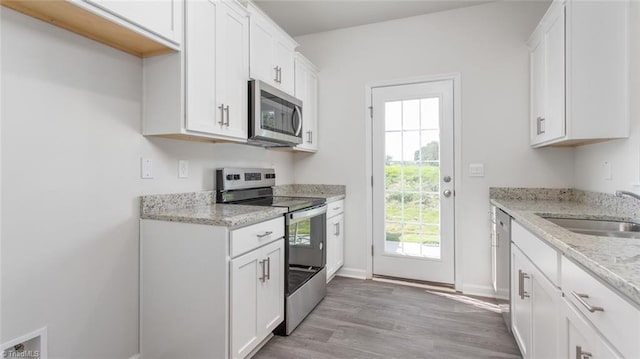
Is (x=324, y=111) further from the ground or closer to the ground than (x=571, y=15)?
closer to the ground

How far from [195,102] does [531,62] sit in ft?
8.92

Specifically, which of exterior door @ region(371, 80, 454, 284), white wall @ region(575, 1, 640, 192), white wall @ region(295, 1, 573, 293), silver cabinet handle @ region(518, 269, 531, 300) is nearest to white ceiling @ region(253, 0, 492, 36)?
white wall @ region(295, 1, 573, 293)

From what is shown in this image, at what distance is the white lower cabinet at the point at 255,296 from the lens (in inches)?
64.0

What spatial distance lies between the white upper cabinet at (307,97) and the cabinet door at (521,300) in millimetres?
1960

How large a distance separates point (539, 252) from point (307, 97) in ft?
7.89

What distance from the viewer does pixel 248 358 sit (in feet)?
6.06

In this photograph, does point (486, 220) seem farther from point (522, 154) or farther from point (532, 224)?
point (532, 224)

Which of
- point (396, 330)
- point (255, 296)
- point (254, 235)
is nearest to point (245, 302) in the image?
point (255, 296)

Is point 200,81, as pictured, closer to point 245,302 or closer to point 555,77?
point 245,302

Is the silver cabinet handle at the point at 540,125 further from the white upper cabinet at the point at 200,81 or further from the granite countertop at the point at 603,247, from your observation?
the white upper cabinet at the point at 200,81

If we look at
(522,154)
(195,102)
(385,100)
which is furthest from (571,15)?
(195,102)

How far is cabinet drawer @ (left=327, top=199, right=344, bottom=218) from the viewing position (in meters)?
2.93

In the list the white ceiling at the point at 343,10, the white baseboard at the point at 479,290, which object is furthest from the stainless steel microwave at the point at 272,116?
the white baseboard at the point at 479,290

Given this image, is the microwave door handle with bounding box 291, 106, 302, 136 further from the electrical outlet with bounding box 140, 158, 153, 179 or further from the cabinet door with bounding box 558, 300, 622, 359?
the cabinet door with bounding box 558, 300, 622, 359
